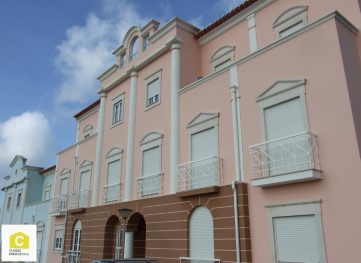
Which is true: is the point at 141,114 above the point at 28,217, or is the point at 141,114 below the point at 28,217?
above

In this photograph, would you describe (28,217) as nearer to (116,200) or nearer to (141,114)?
(116,200)

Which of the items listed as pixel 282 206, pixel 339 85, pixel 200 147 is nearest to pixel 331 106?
pixel 339 85

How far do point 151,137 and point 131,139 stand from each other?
1.60 meters

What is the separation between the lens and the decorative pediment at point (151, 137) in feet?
50.9

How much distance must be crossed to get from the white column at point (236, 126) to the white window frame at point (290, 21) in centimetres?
241

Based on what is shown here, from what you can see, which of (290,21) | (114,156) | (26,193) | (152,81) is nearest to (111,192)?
(114,156)

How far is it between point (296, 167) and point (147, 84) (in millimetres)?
9310

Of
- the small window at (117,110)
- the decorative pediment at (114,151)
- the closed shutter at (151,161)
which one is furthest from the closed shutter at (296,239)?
the small window at (117,110)

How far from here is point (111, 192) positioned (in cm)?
1773

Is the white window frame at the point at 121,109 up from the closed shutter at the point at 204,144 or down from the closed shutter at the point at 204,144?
up

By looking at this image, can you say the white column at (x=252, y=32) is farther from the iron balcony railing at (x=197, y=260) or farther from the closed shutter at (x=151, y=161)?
the iron balcony railing at (x=197, y=260)

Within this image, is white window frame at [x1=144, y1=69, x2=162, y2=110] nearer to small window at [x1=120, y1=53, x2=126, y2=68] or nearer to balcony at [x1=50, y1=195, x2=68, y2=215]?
small window at [x1=120, y1=53, x2=126, y2=68]

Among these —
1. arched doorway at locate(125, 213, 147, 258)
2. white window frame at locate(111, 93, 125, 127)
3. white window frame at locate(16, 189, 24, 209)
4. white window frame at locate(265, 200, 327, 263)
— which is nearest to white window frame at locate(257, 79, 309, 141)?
white window frame at locate(265, 200, 327, 263)

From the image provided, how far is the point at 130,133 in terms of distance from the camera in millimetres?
17297
